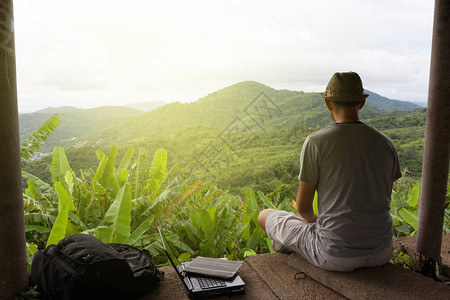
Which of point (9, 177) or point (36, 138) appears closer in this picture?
point (9, 177)

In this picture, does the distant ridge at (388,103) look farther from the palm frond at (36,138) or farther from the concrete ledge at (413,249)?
the palm frond at (36,138)

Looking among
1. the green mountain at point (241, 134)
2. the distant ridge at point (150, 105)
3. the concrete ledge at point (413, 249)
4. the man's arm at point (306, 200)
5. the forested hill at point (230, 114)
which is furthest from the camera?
the distant ridge at point (150, 105)

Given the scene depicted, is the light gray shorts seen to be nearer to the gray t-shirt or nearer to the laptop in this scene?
the gray t-shirt

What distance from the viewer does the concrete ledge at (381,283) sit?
5.42 feet

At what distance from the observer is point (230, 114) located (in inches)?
629

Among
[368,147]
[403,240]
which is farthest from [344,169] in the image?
[403,240]

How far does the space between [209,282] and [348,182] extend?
86 centimetres

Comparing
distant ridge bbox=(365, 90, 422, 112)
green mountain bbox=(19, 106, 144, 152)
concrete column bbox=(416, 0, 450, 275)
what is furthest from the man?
green mountain bbox=(19, 106, 144, 152)

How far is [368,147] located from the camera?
176 centimetres

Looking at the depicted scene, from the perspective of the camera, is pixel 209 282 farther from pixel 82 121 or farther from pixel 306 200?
pixel 82 121

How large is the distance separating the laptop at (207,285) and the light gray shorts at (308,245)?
0.38 metres

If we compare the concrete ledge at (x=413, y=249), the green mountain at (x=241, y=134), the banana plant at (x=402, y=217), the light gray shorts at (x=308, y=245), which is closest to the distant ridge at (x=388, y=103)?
the green mountain at (x=241, y=134)

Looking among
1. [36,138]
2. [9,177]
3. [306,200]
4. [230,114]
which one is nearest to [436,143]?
[306,200]

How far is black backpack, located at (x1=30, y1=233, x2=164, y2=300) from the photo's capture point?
1533 mm
